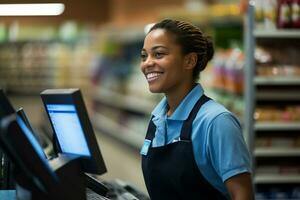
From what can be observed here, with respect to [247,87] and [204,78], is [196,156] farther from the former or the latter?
[204,78]

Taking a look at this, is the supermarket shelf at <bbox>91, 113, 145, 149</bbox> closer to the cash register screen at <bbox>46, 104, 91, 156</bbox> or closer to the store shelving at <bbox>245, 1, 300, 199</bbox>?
the store shelving at <bbox>245, 1, 300, 199</bbox>

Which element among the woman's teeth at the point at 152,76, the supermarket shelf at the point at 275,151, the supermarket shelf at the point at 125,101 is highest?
the woman's teeth at the point at 152,76

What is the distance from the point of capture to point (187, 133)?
254 centimetres

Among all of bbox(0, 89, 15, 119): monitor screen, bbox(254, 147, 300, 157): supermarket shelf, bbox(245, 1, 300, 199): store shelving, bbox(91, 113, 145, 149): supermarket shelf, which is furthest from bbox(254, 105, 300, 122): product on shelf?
bbox(91, 113, 145, 149): supermarket shelf

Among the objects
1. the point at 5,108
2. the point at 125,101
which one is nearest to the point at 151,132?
the point at 5,108

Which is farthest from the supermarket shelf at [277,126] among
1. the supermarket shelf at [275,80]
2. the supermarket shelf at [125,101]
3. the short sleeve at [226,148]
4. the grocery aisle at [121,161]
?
the supermarket shelf at [125,101]

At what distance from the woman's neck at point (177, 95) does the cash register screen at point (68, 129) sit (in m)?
0.58

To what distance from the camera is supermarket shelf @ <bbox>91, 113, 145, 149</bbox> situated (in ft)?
35.7

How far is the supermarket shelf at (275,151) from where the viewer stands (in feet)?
16.8

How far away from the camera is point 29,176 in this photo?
1.91 m

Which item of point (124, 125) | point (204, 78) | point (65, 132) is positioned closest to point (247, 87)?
point (204, 78)

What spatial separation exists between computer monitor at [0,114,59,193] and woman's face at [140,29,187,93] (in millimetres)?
808

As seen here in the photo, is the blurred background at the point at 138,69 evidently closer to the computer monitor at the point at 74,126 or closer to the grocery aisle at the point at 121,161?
the grocery aisle at the point at 121,161

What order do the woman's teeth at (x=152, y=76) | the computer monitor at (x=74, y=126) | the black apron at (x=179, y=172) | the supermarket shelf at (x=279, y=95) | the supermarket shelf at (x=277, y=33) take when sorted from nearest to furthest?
1. the computer monitor at (x=74, y=126)
2. the black apron at (x=179, y=172)
3. the woman's teeth at (x=152, y=76)
4. the supermarket shelf at (x=277, y=33)
5. the supermarket shelf at (x=279, y=95)
